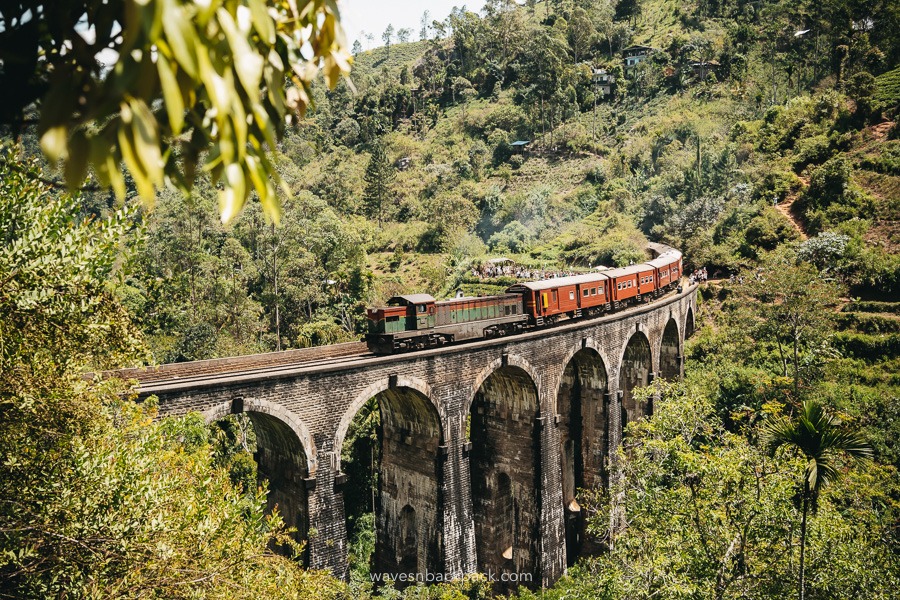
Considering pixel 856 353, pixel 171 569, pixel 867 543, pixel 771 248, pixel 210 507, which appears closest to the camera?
pixel 171 569

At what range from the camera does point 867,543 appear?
13.4 m

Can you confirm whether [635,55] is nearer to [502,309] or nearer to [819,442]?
[502,309]

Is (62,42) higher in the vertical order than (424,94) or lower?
lower

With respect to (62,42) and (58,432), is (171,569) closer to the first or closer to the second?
(58,432)

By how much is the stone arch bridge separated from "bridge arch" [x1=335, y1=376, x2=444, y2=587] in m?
0.06

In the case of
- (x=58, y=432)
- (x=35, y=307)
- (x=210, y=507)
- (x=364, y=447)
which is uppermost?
(x=35, y=307)

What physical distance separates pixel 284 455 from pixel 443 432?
4.98m

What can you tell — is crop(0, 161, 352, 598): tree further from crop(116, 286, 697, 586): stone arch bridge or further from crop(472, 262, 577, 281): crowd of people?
crop(472, 262, 577, 281): crowd of people

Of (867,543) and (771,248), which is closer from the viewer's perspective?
(867,543)

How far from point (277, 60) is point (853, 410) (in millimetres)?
31997

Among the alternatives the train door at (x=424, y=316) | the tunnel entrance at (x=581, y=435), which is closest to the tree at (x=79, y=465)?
the train door at (x=424, y=316)

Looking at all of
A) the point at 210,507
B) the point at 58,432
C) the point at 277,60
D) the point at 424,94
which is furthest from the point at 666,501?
the point at 424,94

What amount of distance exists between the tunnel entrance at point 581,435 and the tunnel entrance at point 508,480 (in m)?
4.25

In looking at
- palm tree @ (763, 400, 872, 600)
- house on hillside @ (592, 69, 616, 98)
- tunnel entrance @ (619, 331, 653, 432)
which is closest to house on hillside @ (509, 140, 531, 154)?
house on hillside @ (592, 69, 616, 98)
